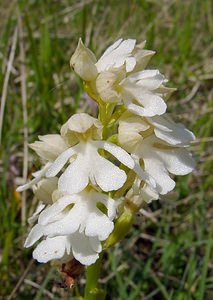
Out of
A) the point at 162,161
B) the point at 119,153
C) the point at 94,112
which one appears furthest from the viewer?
the point at 94,112

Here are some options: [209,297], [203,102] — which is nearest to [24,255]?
[209,297]

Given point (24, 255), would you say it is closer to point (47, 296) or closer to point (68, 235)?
point (47, 296)

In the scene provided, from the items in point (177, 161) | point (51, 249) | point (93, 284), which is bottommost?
point (93, 284)

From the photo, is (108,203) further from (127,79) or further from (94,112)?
(94,112)

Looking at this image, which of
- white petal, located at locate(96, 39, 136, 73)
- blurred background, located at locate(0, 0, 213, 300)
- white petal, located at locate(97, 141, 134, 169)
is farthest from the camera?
blurred background, located at locate(0, 0, 213, 300)

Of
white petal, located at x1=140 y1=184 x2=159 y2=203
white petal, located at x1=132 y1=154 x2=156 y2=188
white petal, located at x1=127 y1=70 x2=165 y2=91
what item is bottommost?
white petal, located at x1=140 y1=184 x2=159 y2=203

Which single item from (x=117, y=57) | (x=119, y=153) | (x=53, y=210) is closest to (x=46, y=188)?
(x=53, y=210)

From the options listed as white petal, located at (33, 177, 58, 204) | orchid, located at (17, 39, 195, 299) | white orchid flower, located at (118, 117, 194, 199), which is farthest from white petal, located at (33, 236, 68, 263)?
white orchid flower, located at (118, 117, 194, 199)

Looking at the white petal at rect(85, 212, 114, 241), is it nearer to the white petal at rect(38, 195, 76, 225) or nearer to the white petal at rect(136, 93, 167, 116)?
the white petal at rect(38, 195, 76, 225)
